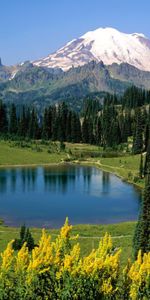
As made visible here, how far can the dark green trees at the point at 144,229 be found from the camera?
52.2 metres

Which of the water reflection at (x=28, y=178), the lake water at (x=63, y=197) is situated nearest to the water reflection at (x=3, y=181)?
the lake water at (x=63, y=197)

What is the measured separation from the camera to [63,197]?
112m

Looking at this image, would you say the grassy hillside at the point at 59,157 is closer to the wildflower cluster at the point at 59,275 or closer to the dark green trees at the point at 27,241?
the dark green trees at the point at 27,241

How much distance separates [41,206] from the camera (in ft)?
326

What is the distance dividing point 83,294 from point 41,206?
69946 millimetres

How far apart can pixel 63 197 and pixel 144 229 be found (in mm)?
58224

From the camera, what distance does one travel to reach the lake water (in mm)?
90125

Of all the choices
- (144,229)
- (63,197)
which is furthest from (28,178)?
(144,229)

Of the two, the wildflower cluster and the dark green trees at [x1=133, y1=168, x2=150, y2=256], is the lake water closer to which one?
the dark green trees at [x1=133, y1=168, x2=150, y2=256]

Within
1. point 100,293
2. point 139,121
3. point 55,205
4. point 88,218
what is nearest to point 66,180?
point 55,205

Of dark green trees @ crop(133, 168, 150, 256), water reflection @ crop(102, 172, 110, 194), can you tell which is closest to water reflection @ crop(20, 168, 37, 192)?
water reflection @ crop(102, 172, 110, 194)

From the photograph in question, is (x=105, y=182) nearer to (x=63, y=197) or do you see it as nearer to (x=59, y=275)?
(x=63, y=197)

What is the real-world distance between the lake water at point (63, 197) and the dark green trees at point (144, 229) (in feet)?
95.3

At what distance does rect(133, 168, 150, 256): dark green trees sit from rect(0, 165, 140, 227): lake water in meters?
29.0
